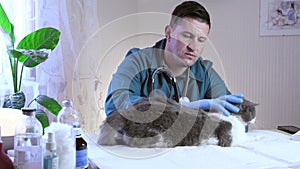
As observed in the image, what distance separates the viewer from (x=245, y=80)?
93.5 inches

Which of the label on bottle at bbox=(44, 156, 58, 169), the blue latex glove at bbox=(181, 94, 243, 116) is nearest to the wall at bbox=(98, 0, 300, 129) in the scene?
the blue latex glove at bbox=(181, 94, 243, 116)

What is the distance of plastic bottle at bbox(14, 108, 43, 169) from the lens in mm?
892

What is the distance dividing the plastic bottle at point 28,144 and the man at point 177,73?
448mm

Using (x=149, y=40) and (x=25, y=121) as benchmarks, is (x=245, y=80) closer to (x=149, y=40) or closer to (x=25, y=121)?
(x=149, y=40)

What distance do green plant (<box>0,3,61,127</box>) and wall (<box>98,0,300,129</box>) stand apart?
24.1 inches

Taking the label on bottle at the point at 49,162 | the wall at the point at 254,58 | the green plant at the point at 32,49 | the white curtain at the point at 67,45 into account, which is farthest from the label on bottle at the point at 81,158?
the wall at the point at 254,58

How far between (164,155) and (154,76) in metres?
0.46

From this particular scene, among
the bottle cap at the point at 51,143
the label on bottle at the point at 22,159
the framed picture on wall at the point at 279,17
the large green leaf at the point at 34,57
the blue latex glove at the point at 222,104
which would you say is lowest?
the label on bottle at the point at 22,159

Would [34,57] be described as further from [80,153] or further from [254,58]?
[254,58]

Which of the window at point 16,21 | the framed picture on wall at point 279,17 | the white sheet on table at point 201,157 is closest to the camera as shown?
the white sheet on table at point 201,157

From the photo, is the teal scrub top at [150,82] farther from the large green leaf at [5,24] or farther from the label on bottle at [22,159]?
the large green leaf at [5,24]

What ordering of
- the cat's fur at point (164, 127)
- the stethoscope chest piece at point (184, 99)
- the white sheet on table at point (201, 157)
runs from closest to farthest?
the white sheet on table at point (201, 157) → the cat's fur at point (164, 127) → the stethoscope chest piece at point (184, 99)

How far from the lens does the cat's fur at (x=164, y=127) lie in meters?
1.24

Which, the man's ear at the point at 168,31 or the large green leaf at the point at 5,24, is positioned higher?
the large green leaf at the point at 5,24
